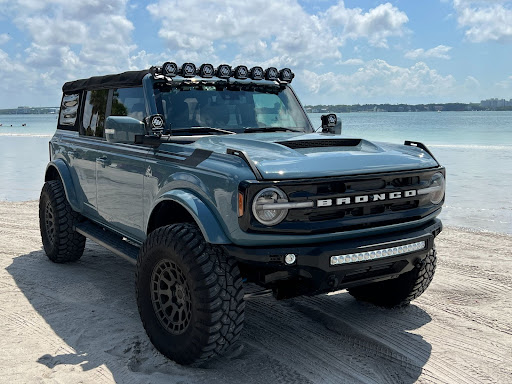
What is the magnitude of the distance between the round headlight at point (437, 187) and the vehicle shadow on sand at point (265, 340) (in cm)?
109

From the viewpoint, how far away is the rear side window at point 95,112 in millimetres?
5688

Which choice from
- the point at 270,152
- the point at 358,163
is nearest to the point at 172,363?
the point at 270,152

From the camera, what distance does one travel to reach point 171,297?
3850 millimetres

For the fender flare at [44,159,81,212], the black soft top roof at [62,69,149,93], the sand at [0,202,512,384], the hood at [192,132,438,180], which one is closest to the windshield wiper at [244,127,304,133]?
the hood at [192,132,438,180]

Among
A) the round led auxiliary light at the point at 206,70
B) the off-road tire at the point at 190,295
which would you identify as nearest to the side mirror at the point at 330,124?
the round led auxiliary light at the point at 206,70

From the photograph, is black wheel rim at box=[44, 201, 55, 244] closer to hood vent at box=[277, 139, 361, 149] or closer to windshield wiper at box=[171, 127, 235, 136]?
windshield wiper at box=[171, 127, 235, 136]

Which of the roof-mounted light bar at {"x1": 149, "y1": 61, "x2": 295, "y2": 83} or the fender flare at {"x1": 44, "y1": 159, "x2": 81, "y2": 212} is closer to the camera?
the roof-mounted light bar at {"x1": 149, "y1": 61, "x2": 295, "y2": 83}

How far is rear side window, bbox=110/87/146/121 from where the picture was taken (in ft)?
16.0

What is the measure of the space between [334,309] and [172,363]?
1683 mm

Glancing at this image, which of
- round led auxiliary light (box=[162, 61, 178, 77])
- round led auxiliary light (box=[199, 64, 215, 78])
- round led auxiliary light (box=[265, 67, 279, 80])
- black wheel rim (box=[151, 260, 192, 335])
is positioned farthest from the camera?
round led auxiliary light (box=[265, 67, 279, 80])

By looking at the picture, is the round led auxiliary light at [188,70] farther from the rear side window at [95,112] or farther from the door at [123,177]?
the rear side window at [95,112]

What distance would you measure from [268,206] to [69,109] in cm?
421

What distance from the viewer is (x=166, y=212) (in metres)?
4.31

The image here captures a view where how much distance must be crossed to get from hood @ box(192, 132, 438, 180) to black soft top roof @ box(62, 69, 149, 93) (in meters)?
1.01
